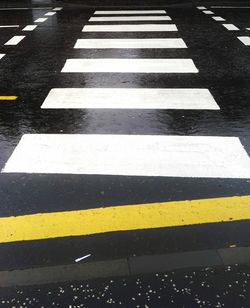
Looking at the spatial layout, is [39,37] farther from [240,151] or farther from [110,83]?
[240,151]

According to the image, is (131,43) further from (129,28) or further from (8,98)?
(8,98)

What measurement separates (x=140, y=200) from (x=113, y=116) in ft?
6.49

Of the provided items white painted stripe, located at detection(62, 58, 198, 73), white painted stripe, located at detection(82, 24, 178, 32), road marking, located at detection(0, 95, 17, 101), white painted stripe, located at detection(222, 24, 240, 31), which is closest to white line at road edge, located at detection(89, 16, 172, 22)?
white painted stripe, located at detection(82, 24, 178, 32)

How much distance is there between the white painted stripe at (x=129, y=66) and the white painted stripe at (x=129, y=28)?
2.84m

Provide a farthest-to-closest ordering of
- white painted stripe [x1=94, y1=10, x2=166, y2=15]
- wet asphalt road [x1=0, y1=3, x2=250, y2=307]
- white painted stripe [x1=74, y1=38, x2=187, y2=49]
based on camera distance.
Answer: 1. white painted stripe [x1=94, y1=10, x2=166, y2=15]
2. white painted stripe [x1=74, y1=38, x2=187, y2=49]
3. wet asphalt road [x1=0, y1=3, x2=250, y2=307]

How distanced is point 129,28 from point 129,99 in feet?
17.6

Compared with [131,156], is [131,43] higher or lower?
lower

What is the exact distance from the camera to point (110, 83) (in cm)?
700

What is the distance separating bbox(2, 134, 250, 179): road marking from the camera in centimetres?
433

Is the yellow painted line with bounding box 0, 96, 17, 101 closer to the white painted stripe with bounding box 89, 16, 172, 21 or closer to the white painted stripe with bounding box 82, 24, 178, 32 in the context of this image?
the white painted stripe with bounding box 82, 24, 178, 32

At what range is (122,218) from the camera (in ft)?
11.8

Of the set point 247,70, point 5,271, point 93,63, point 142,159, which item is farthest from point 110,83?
point 5,271

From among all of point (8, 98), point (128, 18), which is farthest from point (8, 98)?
point (128, 18)

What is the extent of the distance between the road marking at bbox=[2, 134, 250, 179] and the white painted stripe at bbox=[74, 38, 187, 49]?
4603 millimetres
